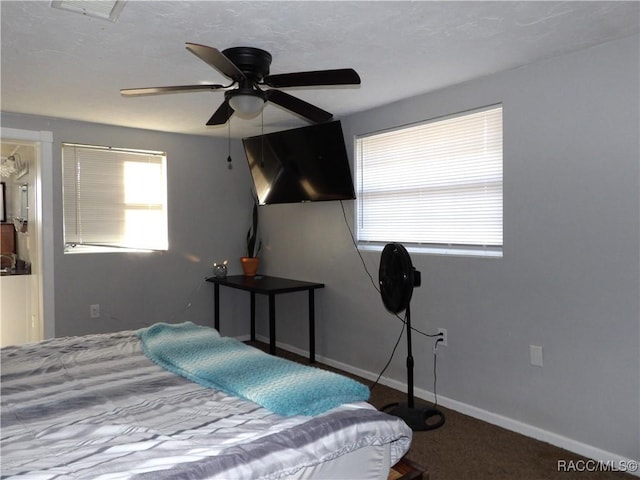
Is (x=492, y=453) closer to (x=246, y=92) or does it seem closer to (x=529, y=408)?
(x=529, y=408)

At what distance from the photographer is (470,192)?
10.3 feet

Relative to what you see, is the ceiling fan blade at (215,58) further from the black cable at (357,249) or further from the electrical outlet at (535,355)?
the electrical outlet at (535,355)

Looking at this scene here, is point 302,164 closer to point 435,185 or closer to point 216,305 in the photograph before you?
point 435,185

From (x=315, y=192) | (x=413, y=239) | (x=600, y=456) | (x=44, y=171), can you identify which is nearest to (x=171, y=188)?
(x=44, y=171)

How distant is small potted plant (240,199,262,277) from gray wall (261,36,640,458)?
187 cm

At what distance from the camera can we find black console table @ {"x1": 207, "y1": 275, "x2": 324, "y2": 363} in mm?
3961

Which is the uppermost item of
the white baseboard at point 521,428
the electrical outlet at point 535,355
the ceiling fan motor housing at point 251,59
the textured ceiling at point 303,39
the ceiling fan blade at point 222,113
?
the textured ceiling at point 303,39

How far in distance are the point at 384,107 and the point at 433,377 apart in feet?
6.82

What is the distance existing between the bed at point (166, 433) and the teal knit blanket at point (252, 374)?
1.2 inches

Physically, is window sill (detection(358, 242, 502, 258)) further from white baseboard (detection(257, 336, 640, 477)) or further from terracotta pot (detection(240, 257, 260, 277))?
terracotta pot (detection(240, 257, 260, 277))

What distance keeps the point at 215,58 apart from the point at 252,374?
50.8 inches

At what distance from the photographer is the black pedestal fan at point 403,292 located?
2791mm

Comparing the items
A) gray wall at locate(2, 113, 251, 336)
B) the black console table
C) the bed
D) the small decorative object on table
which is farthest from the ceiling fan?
the small decorative object on table

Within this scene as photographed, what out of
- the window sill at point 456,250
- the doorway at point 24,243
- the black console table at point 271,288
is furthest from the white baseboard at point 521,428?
the doorway at point 24,243
